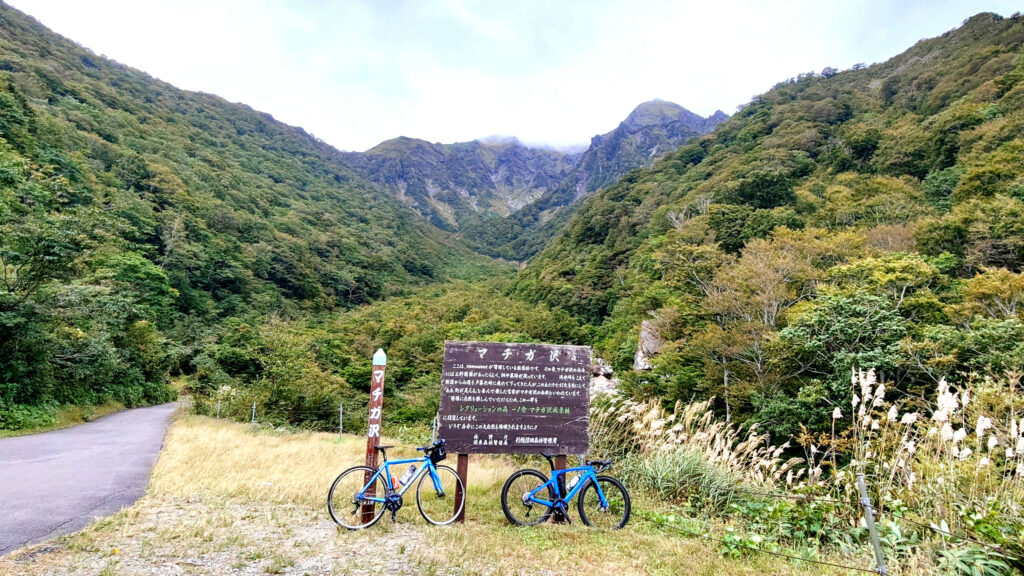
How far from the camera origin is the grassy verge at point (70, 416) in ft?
32.5

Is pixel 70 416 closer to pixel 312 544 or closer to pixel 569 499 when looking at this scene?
pixel 312 544

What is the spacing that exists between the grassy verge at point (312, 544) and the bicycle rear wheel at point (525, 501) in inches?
7.4

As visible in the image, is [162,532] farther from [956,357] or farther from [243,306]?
[243,306]

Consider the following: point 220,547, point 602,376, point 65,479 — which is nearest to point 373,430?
point 220,547

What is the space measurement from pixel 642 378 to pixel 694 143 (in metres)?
50.1

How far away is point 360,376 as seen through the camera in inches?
901

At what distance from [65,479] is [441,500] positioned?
17.0 ft

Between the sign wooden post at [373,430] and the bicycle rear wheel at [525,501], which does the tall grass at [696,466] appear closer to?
the bicycle rear wheel at [525,501]

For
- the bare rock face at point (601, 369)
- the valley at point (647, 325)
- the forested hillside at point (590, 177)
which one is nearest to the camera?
the valley at point (647, 325)

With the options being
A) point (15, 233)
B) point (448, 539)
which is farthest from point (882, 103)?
point (15, 233)

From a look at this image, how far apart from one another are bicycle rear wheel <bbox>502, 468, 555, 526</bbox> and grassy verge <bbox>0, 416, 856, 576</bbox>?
19cm

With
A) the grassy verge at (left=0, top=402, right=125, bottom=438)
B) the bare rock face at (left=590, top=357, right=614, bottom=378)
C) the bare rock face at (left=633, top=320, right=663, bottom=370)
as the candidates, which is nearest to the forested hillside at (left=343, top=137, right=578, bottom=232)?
the bare rock face at (left=590, top=357, right=614, bottom=378)

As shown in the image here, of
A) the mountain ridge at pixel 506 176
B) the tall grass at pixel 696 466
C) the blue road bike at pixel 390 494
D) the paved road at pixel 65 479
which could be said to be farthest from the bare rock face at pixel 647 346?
the mountain ridge at pixel 506 176

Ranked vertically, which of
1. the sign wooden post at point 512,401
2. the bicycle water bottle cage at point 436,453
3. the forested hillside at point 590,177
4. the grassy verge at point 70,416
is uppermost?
the forested hillside at point 590,177
